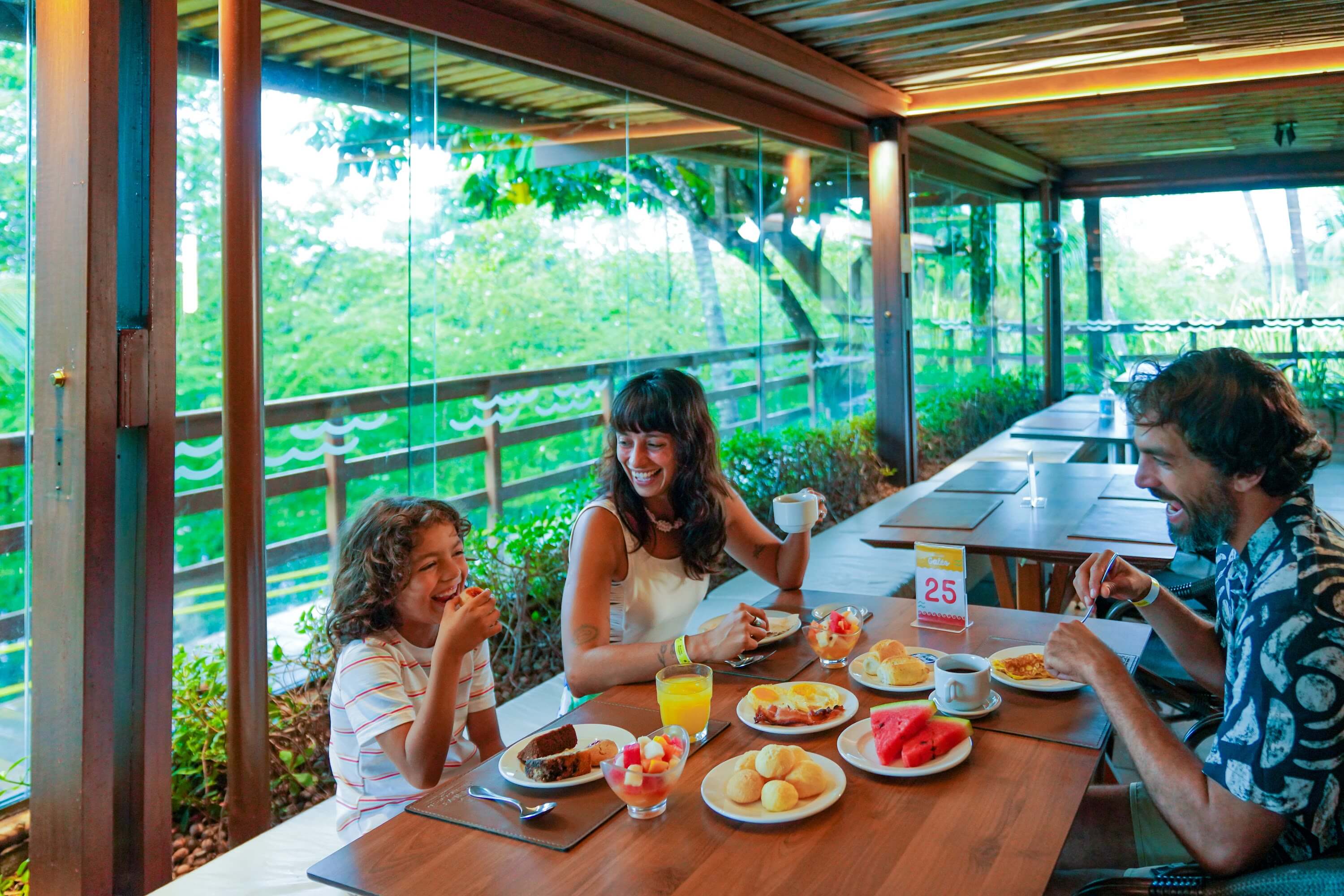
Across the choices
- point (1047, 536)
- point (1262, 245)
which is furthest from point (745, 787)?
point (1262, 245)

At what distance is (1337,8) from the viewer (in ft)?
15.7

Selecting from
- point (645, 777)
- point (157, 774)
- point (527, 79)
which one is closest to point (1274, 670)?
point (645, 777)

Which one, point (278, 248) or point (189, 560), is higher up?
point (278, 248)

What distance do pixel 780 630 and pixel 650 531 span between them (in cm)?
42

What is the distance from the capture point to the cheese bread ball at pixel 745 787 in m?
1.45

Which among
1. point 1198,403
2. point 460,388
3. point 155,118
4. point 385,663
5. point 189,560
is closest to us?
point 1198,403

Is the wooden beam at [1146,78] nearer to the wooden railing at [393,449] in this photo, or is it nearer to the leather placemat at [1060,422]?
the leather placemat at [1060,422]

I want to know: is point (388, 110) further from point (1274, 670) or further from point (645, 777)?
point (1274, 670)

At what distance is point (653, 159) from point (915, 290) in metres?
3.46

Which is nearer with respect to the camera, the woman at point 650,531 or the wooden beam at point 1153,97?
the woman at point 650,531

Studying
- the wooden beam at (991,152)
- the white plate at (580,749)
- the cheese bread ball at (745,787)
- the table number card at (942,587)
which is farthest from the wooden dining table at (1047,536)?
the wooden beam at (991,152)

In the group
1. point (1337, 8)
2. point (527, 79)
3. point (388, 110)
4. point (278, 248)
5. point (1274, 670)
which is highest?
point (1337, 8)

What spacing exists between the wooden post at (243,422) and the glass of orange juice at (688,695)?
1385mm

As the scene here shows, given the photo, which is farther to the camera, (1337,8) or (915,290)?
(915,290)
